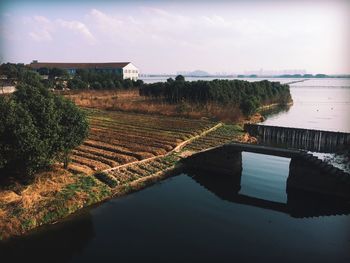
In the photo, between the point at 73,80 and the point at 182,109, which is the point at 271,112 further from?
the point at 73,80

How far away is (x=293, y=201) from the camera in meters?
26.8

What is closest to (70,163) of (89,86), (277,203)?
(277,203)

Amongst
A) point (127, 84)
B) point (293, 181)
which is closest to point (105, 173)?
point (293, 181)

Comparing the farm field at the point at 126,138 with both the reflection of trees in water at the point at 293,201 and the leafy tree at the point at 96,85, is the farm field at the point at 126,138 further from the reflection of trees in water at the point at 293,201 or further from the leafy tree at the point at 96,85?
the leafy tree at the point at 96,85

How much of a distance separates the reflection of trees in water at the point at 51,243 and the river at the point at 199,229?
51 mm

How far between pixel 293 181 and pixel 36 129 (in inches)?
846

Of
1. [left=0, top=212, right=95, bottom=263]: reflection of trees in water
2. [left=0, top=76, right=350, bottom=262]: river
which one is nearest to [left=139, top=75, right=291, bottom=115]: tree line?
[left=0, top=76, right=350, bottom=262]: river

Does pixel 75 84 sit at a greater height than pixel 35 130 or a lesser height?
greater

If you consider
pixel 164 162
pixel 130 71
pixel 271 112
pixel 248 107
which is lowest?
pixel 164 162

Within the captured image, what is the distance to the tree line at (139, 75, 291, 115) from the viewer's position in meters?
64.9

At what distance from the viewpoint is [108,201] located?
25.0 m

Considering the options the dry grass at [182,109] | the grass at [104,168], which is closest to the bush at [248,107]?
the dry grass at [182,109]

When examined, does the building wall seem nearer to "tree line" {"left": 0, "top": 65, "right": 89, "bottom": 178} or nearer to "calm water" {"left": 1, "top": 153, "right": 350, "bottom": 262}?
"tree line" {"left": 0, "top": 65, "right": 89, "bottom": 178}

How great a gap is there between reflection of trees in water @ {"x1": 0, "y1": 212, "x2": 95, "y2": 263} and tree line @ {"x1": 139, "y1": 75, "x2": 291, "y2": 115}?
44669mm
